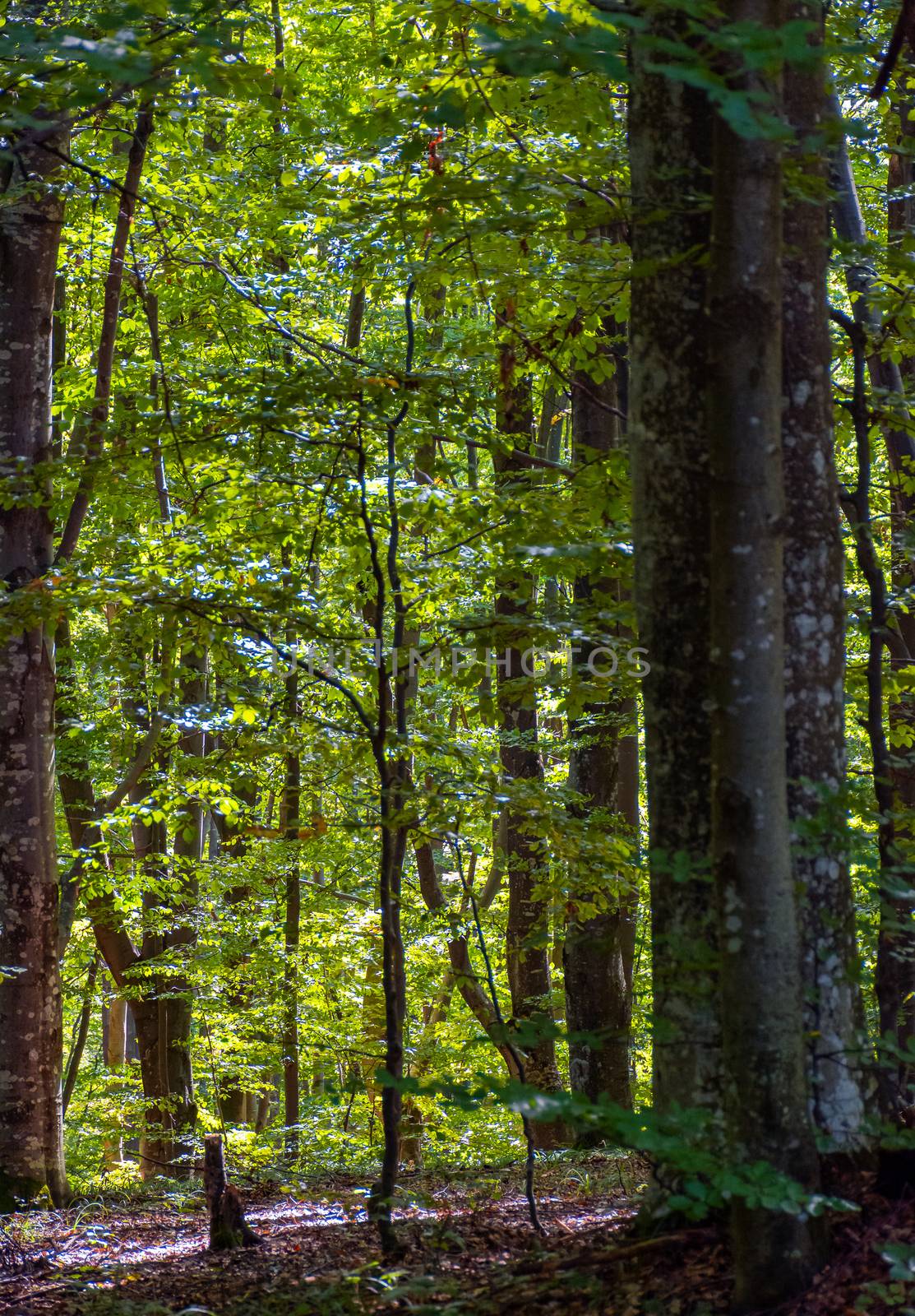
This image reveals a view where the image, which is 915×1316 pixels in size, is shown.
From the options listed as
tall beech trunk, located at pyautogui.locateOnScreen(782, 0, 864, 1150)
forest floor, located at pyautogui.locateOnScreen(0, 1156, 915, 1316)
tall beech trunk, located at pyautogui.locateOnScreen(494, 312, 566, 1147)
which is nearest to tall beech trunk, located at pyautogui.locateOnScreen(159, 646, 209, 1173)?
tall beech trunk, located at pyautogui.locateOnScreen(494, 312, 566, 1147)

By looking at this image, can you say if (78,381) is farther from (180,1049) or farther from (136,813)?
(180,1049)

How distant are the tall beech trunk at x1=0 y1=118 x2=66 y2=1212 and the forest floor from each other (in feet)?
1.93

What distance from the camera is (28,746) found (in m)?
7.20

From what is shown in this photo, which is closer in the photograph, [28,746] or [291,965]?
[28,746]

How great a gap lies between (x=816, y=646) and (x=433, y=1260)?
8.63ft

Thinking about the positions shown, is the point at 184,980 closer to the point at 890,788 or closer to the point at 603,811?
the point at 603,811

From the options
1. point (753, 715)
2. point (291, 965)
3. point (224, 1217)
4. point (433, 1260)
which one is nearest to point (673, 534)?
point (753, 715)

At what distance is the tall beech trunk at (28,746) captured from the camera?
6.92 meters

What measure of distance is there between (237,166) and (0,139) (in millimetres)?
5190

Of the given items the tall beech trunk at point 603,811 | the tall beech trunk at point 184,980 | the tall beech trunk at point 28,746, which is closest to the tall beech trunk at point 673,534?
the tall beech trunk at point 603,811

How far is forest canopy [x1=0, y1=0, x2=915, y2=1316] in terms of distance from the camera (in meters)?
2.96

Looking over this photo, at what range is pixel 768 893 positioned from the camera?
2846 mm

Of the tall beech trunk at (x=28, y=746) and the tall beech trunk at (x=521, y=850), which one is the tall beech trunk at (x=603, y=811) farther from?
the tall beech trunk at (x=28, y=746)

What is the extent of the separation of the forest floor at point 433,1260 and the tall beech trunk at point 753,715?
11.7 inches
